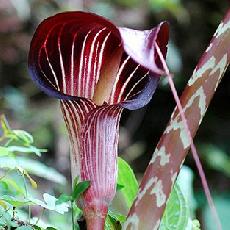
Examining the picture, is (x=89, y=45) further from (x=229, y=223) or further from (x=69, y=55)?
(x=229, y=223)

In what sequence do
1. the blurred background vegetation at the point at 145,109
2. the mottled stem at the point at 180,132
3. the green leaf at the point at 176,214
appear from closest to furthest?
1. the mottled stem at the point at 180,132
2. the green leaf at the point at 176,214
3. the blurred background vegetation at the point at 145,109

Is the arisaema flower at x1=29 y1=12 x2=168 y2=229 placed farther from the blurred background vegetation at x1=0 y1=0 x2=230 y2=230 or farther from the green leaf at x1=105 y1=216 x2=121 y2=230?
the blurred background vegetation at x1=0 y1=0 x2=230 y2=230

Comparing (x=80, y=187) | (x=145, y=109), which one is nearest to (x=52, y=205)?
(x=80, y=187)

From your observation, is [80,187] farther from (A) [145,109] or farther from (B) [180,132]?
(A) [145,109]

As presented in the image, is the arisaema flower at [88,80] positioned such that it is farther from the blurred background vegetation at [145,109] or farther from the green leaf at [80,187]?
the blurred background vegetation at [145,109]

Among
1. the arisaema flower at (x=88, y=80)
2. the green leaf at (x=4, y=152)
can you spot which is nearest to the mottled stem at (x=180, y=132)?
the arisaema flower at (x=88, y=80)

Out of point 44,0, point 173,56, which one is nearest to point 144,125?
point 173,56

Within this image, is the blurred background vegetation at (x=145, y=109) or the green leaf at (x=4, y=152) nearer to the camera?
the green leaf at (x=4, y=152)
